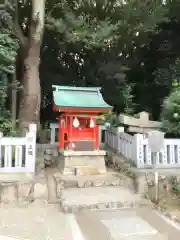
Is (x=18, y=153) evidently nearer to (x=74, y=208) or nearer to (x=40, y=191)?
(x=40, y=191)

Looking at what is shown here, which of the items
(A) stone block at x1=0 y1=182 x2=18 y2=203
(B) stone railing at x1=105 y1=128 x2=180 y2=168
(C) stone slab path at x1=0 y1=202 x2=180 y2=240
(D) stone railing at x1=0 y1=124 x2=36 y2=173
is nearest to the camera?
(C) stone slab path at x1=0 y1=202 x2=180 y2=240

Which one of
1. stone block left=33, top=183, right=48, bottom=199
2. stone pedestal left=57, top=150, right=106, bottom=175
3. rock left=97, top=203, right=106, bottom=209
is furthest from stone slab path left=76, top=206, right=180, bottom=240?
stone pedestal left=57, top=150, right=106, bottom=175

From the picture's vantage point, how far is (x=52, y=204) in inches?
227

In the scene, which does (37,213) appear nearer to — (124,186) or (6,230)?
(6,230)

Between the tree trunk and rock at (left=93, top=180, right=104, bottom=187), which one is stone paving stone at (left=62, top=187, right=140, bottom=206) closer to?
rock at (left=93, top=180, right=104, bottom=187)

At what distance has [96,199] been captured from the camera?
566cm

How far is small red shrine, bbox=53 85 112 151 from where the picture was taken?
7480 mm

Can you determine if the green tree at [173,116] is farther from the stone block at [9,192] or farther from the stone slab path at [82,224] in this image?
the stone block at [9,192]

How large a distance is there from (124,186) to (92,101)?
281 centimetres

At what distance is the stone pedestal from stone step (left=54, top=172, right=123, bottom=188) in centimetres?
27

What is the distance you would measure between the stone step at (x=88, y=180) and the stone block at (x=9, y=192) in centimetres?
112

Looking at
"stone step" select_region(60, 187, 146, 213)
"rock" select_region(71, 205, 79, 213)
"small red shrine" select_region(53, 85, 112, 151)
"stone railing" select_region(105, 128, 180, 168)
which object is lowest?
"rock" select_region(71, 205, 79, 213)

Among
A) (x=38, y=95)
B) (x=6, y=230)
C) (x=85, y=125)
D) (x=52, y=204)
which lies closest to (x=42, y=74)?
(x=38, y=95)

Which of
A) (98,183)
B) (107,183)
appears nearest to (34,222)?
(98,183)
